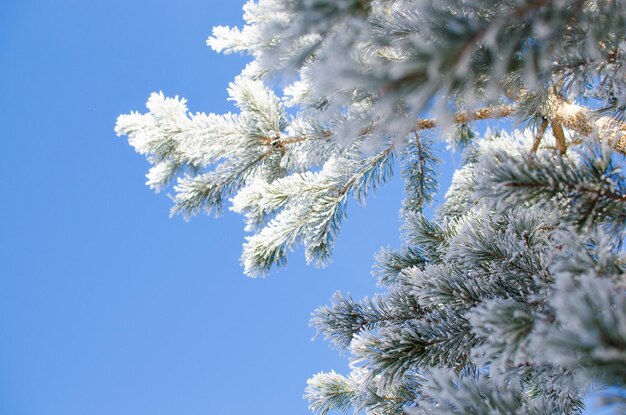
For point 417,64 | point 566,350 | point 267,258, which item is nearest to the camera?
point 566,350

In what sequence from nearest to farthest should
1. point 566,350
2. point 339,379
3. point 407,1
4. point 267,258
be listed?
1. point 566,350
2. point 407,1
3. point 339,379
4. point 267,258

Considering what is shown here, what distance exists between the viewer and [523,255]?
1541 mm

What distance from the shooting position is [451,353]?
158 centimetres

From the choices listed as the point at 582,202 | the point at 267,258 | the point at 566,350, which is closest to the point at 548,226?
the point at 582,202

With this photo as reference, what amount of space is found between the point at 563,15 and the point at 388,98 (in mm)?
495

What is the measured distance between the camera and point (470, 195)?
1886 mm

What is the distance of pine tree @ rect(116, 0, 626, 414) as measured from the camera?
0.98 metres

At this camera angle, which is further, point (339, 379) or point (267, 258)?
point (267, 258)

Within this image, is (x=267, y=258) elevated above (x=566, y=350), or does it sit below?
above

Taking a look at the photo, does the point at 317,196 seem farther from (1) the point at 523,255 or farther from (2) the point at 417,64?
(2) the point at 417,64

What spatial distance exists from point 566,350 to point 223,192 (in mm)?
2558

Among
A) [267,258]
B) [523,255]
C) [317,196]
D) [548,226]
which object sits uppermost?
[317,196]

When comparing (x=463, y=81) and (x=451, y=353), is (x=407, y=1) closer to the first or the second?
(x=463, y=81)

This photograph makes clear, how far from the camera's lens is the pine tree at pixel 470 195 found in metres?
0.98
